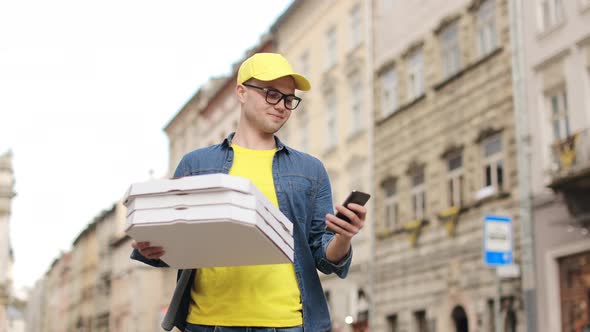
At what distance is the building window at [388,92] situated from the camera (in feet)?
95.5

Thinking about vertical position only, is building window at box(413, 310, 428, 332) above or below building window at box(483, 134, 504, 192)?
below

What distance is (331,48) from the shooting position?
1384 inches

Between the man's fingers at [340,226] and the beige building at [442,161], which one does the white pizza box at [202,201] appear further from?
the beige building at [442,161]

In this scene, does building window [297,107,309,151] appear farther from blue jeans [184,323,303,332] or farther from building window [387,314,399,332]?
blue jeans [184,323,303,332]

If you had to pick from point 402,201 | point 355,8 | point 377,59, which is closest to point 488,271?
point 402,201

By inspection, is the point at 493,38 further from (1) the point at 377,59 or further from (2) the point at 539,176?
(1) the point at 377,59

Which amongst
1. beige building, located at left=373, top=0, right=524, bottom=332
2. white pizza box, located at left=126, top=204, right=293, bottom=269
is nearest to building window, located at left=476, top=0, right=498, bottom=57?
beige building, located at left=373, top=0, right=524, bottom=332

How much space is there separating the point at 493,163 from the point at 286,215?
1969 centimetres

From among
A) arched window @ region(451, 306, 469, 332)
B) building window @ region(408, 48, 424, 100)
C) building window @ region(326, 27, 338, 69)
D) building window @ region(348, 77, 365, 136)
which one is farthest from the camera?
building window @ region(326, 27, 338, 69)

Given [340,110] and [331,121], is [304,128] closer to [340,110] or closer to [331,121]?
[331,121]

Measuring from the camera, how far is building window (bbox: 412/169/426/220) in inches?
1045

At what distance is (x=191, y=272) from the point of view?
3.59 meters

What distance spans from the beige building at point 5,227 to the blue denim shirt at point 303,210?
66.4 m

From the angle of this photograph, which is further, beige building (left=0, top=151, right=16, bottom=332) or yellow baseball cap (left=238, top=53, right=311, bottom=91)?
beige building (left=0, top=151, right=16, bottom=332)
